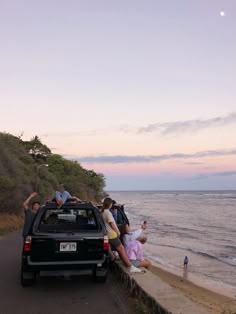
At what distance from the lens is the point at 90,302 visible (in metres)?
7.30

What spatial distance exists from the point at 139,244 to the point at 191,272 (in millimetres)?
10677

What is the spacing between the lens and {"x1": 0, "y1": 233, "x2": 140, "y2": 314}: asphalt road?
6863 millimetres

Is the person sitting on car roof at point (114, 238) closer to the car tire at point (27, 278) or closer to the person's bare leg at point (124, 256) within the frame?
the person's bare leg at point (124, 256)

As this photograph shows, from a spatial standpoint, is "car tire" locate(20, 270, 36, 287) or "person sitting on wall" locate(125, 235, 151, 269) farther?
"person sitting on wall" locate(125, 235, 151, 269)

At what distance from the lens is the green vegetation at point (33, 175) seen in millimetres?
32688

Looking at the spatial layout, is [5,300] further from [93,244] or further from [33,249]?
[93,244]

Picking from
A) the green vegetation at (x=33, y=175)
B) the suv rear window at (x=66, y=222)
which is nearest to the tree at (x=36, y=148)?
the green vegetation at (x=33, y=175)

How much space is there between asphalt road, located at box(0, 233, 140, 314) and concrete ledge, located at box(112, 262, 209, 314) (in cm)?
21

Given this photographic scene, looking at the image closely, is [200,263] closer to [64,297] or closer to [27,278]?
[27,278]

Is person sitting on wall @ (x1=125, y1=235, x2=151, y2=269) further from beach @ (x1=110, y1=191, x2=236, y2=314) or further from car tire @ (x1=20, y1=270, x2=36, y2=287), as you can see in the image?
car tire @ (x1=20, y1=270, x2=36, y2=287)

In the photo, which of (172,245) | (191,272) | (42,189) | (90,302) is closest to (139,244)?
(90,302)

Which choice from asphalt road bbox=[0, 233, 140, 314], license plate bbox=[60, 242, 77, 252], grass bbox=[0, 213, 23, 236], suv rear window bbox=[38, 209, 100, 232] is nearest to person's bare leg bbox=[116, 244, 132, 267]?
asphalt road bbox=[0, 233, 140, 314]

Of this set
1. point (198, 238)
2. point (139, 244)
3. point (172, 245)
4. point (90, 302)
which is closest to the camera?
point (90, 302)

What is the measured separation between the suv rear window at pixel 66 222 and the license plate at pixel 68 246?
0.45 metres
